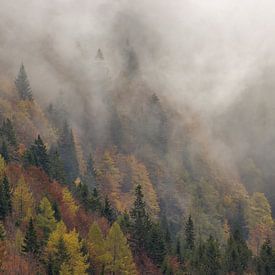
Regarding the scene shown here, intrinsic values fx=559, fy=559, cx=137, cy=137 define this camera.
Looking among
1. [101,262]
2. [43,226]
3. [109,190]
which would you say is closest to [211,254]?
[101,262]

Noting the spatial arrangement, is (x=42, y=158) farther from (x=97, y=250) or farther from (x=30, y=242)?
(x=30, y=242)

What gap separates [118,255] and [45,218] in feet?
47.2

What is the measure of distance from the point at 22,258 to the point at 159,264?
112ft

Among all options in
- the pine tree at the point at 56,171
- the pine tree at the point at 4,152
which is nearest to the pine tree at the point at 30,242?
the pine tree at the point at 4,152

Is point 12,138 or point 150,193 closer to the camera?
point 12,138

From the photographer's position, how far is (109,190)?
629 feet

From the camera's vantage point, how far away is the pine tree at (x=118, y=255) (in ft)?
317

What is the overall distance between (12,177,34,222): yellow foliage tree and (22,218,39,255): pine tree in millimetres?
8884

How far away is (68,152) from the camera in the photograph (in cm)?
18512

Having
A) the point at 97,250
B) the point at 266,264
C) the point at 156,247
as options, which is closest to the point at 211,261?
the point at 156,247

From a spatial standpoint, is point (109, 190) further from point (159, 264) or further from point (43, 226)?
point (43, 226)

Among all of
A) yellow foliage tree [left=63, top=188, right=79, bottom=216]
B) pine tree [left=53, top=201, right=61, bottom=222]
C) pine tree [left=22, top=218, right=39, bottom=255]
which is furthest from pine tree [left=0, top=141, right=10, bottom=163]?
pine tree [left=22, top=218, right=39, bottom=255]

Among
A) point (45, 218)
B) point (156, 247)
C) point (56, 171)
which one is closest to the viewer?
point (45, 218)

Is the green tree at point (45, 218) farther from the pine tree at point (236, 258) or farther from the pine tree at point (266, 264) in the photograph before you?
the pine tree at point (266, 264)
